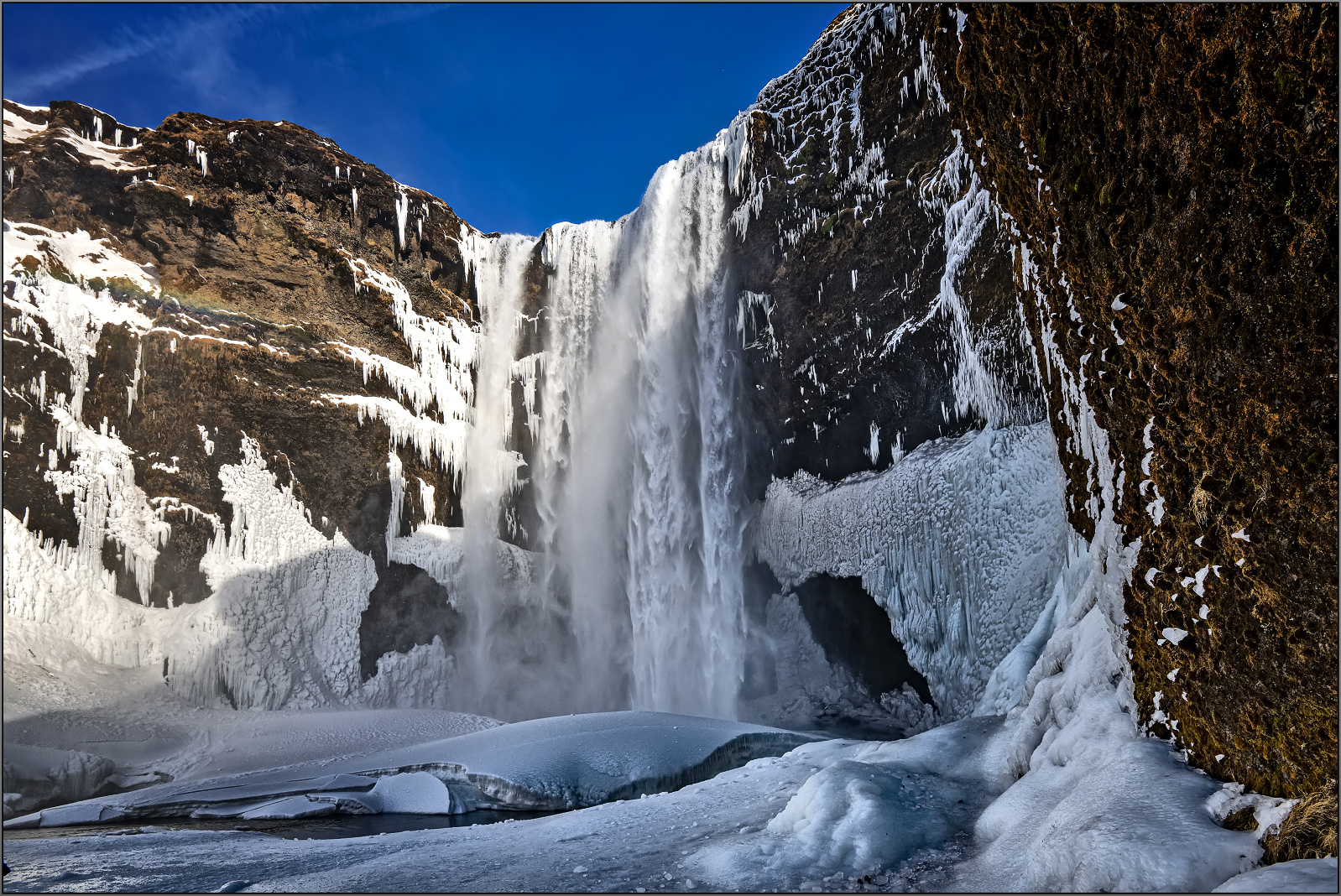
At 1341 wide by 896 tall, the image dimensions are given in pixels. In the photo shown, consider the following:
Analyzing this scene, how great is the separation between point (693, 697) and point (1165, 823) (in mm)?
13198

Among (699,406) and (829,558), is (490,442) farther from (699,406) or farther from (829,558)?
(829,558)

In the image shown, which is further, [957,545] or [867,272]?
[867,272]

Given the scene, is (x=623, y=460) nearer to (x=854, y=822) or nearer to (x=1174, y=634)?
(x=854, y=822)

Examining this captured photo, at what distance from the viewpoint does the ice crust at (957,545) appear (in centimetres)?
952

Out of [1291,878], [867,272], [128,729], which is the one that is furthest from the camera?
[867,272]

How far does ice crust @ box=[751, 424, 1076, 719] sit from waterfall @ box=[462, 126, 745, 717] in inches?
117

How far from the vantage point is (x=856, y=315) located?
13.0 meters

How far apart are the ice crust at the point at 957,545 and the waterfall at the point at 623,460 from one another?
2971 millimetres

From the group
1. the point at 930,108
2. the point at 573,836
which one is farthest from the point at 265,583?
the point at 930,108

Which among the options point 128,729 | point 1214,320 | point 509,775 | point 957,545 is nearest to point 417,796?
point 509,775

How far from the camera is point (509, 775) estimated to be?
6.91 m

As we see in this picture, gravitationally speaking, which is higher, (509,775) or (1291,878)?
(1291,878)

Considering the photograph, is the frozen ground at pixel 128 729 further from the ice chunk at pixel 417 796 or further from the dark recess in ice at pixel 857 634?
the dark recess in ice at pixel 857 634

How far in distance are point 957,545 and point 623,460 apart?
26.0ft
